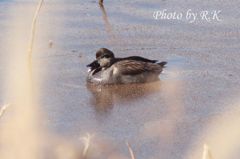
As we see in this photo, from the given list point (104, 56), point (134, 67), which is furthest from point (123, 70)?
point (104, 56)

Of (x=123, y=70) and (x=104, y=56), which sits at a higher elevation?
(x=104, y=56)

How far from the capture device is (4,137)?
5180mm

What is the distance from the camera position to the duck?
7.79 metres

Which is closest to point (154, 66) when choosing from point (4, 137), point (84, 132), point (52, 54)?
point (52, 54)

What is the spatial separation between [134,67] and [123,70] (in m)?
0.14

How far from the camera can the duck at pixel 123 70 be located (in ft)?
25.6

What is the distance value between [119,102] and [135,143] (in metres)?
1.37

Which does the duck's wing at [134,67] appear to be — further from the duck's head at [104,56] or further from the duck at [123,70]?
the duck's head at [104,56]

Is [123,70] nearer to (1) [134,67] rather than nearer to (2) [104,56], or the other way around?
(1) [134,67]

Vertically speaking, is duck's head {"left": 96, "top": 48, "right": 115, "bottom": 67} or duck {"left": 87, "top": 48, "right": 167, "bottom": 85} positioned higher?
duck's head {"left": 96, "top": 48, "right": 115, "bottom": 67}

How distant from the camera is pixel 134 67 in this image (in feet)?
25.7

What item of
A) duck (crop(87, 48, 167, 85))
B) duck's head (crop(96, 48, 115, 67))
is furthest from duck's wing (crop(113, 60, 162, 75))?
duck's head (crop(96, 48, 115, 67))

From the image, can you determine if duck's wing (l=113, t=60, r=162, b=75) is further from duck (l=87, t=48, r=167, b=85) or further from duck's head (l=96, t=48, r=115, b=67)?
duck's head (l=96, t=48, r=115, b=67)

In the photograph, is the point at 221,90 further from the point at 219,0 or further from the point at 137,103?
the point at 219,0
